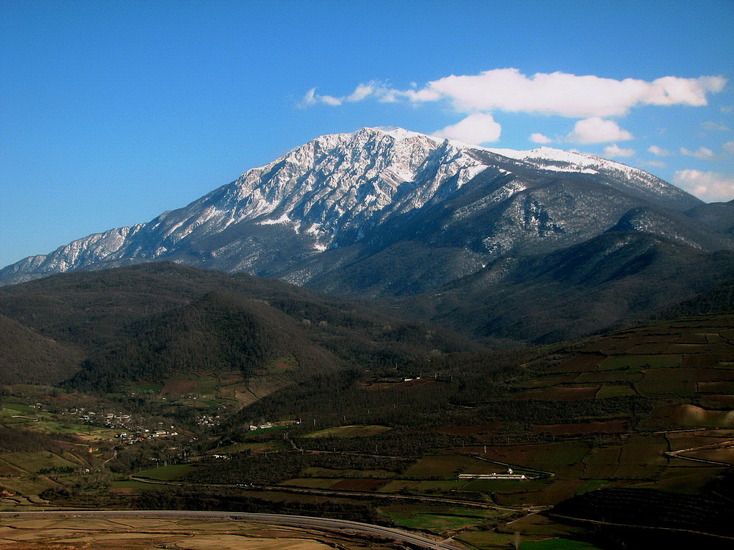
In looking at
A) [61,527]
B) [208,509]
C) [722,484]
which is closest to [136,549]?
[61,527]

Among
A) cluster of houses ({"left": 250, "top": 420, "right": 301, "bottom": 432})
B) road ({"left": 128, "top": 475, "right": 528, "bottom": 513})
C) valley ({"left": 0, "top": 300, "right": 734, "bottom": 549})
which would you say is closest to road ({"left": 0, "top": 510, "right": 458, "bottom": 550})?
valley ({"left": 0, "top": 300, "right": 734, "bottom": 549})

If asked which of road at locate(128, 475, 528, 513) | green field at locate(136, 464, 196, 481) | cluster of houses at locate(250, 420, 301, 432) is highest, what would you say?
cluster of houses at locate(250, 420, 301, 432)

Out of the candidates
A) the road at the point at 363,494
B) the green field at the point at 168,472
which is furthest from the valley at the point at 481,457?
the green field at the point at 168,472

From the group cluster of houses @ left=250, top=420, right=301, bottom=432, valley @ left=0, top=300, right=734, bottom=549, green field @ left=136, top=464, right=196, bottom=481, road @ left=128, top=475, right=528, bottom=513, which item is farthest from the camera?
cluster of houses @ left=250, top=420, right=301, bottom=432

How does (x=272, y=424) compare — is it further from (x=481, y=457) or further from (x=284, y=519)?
(x=284, y=519)

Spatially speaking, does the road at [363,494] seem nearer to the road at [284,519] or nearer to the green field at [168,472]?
the green field at [168,472]

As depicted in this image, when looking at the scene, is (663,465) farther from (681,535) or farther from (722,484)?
(681,535)

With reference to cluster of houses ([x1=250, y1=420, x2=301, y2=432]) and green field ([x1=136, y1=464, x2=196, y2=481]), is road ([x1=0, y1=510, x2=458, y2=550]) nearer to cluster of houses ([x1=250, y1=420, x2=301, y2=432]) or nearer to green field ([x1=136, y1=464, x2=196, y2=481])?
green field ([x1=136, y1=464, x2=196, y2=481])

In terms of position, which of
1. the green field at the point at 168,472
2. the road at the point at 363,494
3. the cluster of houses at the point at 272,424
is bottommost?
the green field at the point at 168,472
